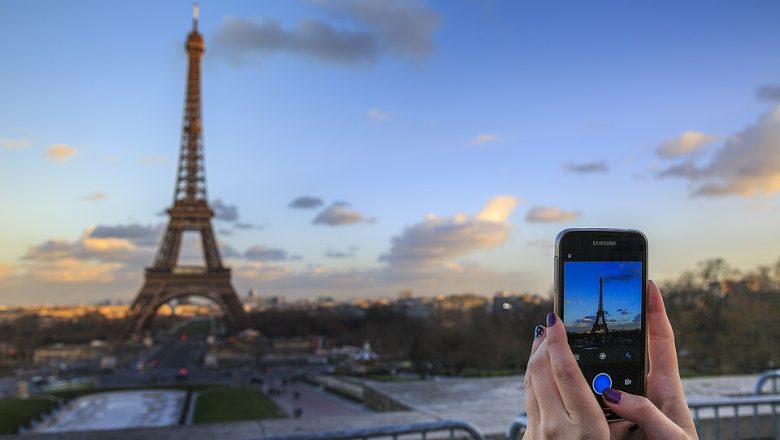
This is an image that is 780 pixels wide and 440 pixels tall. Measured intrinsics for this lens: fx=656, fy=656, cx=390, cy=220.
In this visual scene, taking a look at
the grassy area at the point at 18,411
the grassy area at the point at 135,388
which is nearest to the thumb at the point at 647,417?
the grassy area at the point at 18,411

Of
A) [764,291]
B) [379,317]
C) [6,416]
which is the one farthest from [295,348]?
[764,291]

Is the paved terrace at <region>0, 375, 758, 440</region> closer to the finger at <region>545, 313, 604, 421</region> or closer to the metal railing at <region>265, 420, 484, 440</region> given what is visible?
the metal railing at <region>265, 420, 484, 440</region>

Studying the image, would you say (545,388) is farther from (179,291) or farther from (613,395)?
(179,291)

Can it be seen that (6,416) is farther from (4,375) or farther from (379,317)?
(379,317)

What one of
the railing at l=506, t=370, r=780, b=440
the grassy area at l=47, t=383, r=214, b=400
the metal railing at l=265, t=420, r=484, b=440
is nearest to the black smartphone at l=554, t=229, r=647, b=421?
the metal railing at l=265, t=420, r=484, b=440

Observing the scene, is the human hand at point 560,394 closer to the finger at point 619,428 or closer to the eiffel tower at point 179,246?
the finger at point 619,428

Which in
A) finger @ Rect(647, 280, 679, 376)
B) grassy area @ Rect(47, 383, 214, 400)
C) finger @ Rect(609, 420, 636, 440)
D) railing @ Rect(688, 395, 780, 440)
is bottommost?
grassy area @ Rect(47, 383, 214, 400)
